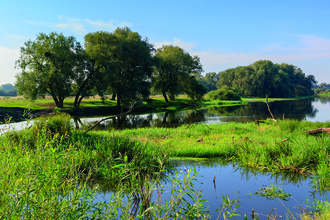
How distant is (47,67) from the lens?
33.8m

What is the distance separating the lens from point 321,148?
774cm

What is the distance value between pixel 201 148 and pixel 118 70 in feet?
96.8

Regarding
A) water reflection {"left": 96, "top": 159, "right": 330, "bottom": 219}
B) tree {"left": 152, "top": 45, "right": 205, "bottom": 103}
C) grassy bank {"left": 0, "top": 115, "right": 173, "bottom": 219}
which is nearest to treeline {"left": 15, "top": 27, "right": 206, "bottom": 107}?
tree {"left": 152, "top": 45, "right": 205, "bottom": 103}

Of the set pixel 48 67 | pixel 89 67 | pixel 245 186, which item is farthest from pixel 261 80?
pixel 245 186

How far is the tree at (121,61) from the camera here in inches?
1414

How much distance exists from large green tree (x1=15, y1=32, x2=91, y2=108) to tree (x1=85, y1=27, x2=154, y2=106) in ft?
10.7

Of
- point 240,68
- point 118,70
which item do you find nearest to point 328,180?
point 118,70

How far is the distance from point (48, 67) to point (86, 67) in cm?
539

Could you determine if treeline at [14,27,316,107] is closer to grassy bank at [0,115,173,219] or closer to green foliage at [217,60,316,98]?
grassy bank at [0,115,173,219]

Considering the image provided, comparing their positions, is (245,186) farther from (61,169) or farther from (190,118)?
(190,118)

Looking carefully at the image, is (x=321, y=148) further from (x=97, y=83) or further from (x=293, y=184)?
(x=97, y=83)

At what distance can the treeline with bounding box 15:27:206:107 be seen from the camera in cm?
3309

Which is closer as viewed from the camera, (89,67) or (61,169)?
(61,169)

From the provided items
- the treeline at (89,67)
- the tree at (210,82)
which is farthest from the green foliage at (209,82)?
the treeline at (89,67)
